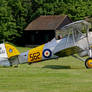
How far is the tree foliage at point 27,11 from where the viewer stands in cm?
4516

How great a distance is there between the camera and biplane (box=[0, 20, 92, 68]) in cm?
Answer: 1413

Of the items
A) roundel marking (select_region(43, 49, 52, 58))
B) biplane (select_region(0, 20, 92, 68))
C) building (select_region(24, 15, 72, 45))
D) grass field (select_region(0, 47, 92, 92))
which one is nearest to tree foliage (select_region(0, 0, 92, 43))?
building (select_region(24, 15, 72, 45))

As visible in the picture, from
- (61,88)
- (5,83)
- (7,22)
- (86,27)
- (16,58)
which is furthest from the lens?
(7,22)

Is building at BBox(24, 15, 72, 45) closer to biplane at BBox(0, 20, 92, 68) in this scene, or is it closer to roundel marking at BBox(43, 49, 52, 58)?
biplane at BBox(0, 20, 92, 68)

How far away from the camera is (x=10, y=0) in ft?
156

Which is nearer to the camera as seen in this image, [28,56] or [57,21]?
[28,56]

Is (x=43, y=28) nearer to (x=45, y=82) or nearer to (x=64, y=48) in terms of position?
(x=64, y=48)

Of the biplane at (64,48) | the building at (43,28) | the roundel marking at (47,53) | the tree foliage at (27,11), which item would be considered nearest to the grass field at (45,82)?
the biplane at (64,48)

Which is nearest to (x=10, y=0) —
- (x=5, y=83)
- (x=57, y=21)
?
(x=57, y=21)

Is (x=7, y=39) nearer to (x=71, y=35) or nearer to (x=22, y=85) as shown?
(x=71, y=35)

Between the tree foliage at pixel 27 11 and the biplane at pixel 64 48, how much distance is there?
97.9 feet

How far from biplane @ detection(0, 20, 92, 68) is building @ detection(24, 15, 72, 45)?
29217 mm

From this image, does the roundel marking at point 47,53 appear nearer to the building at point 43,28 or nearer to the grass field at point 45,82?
the grass field at point 45,82

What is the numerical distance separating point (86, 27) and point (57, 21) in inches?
1241
